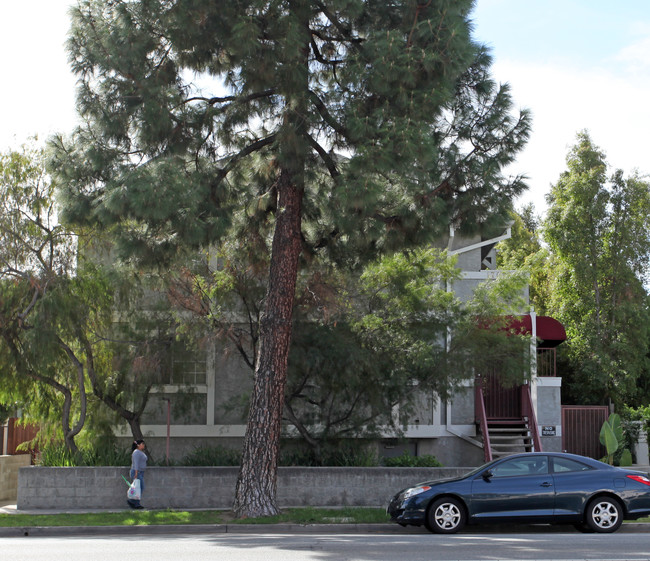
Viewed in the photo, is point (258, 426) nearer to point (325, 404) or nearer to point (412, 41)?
point (325, 404)

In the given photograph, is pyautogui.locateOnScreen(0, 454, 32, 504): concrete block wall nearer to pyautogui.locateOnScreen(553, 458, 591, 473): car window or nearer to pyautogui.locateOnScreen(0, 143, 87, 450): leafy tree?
pyautogui.locateOnScreen(0, 143, 87, 450): leafy tree

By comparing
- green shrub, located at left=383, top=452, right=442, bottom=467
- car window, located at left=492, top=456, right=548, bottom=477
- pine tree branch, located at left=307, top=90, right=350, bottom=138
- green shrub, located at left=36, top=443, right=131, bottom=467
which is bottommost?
green shrub, located at left=383, top=452, right=442, bottom=467

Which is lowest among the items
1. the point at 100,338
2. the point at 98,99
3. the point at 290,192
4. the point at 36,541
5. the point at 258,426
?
the point at 36,541

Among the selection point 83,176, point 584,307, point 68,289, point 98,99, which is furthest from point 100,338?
point 584,307

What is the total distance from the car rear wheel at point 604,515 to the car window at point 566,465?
548mm

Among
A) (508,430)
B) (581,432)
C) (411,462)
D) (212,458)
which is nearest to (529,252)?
(581,432)

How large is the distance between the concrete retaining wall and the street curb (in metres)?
2.99

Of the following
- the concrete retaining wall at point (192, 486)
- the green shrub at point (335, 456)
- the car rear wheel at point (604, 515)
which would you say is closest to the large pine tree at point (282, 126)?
the concrete retaining wall at point (192, 486)

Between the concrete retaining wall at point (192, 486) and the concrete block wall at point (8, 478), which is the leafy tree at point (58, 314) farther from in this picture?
the concrete block wall at point (8, 478)

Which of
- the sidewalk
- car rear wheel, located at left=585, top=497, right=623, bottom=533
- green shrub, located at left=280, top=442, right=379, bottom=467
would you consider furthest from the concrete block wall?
car rear wheel, located at left=585, top=497, right=623, bottom=533

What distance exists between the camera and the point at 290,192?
15281 mm

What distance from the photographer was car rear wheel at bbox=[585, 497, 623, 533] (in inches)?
496

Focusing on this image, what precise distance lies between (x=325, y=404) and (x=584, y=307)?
43.6 feet

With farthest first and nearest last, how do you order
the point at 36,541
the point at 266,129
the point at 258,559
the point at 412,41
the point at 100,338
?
1. the point at 100,338
2. the point at 266,129
3. the point at 412,41
4. the point at 36,541
5. the point at 258,559
